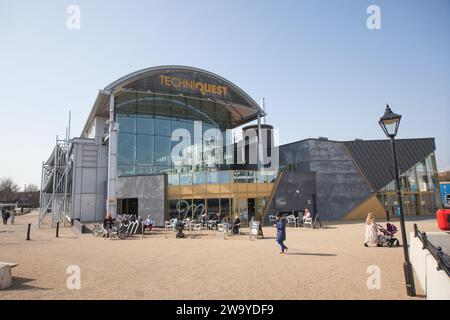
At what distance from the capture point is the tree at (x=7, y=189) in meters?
88.1

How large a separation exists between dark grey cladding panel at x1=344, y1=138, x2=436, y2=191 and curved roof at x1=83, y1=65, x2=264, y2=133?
11566 millimetres

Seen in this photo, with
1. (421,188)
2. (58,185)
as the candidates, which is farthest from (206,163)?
(421,188)

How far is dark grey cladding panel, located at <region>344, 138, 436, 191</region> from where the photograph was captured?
1172 inches

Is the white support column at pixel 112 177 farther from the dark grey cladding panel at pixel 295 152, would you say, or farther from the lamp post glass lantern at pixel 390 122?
the lamp post glass lantern at pixel 390 122

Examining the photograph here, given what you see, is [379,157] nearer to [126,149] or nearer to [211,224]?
[211,224]

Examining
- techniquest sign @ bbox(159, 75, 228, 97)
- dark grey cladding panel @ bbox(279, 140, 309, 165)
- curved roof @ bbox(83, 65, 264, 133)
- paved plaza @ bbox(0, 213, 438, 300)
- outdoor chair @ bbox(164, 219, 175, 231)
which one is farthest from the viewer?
techniquest sign @ bbox(159, 75, 228, 97)

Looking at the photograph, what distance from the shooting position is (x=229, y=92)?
3378 cm

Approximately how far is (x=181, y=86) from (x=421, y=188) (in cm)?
2812

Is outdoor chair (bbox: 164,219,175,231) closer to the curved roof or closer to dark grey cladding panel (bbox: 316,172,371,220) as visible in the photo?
dark grey cladding panel (bbox: 316,172,371,220)

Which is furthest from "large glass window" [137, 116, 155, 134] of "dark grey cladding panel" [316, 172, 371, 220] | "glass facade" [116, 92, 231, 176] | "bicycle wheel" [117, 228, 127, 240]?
"dark grey cladding panel" [316, 172, 371, 220]

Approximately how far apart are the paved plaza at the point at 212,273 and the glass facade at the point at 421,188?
23645 mm

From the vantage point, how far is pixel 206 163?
3578cm
